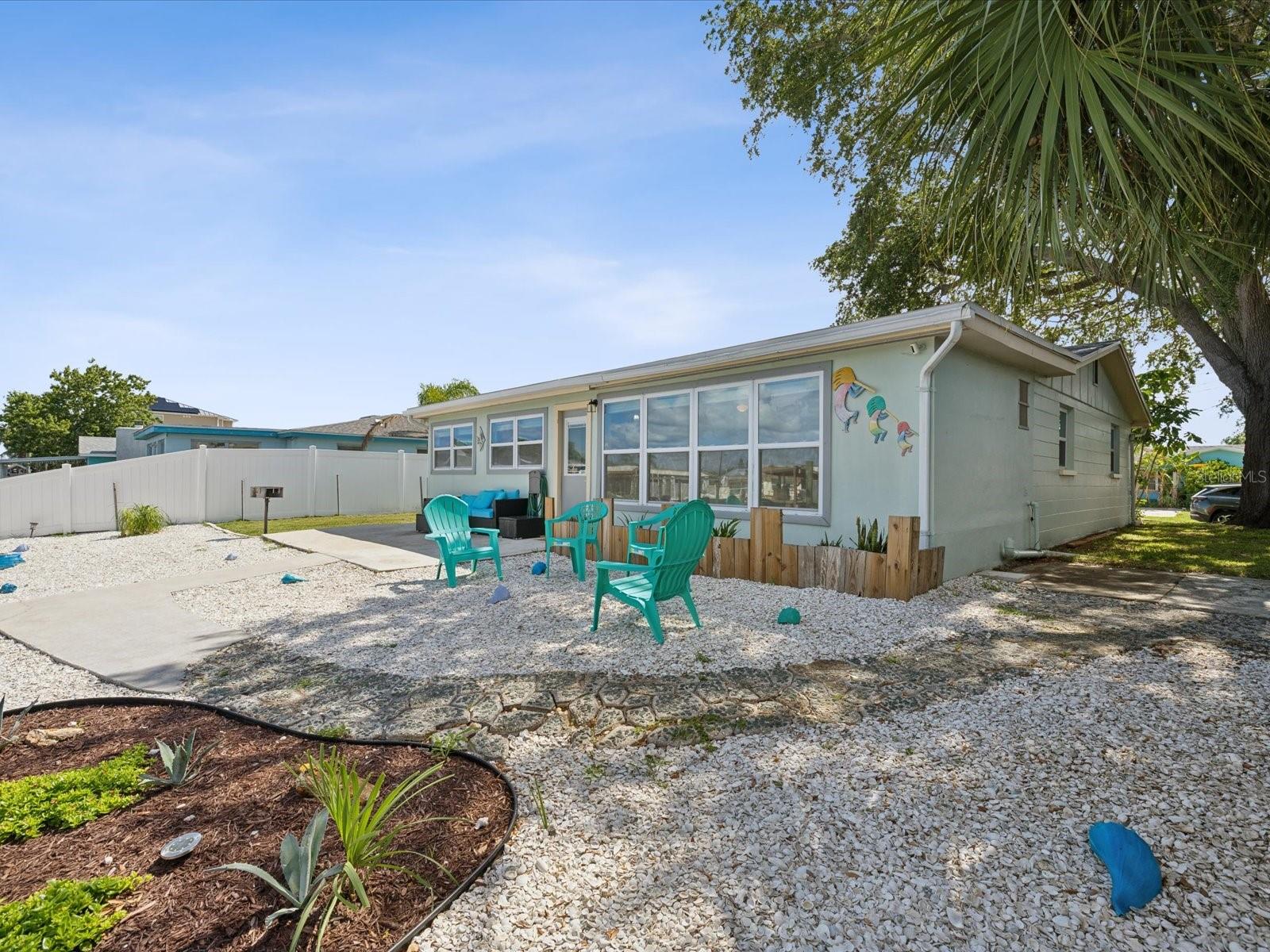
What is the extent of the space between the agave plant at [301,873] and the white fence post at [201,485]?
1463cm

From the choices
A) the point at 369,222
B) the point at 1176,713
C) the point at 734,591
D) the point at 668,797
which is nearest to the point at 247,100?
the point at 369,222

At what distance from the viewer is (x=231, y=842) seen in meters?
1.83

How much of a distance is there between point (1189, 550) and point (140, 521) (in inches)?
701

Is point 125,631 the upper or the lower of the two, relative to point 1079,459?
lower

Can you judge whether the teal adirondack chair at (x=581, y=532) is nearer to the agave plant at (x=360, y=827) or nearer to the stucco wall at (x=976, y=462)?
the stucco wall at (x=976, y=462)

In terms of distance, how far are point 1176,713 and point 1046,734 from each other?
2.72 feet

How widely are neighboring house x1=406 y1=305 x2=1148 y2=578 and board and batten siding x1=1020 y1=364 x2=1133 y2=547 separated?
55 millimetres

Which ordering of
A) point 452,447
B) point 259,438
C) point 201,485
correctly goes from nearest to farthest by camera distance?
point 452,447, point 201,485, point 259,438

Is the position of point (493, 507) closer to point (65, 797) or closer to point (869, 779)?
point (65, 797)

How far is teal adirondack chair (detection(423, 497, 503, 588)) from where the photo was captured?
19.6 ft

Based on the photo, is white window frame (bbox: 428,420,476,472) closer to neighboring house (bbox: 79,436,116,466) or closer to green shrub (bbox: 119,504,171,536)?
green shrub (bbox: 119,504,171,536)

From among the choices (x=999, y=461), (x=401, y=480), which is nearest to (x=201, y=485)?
(x=401, y=480)

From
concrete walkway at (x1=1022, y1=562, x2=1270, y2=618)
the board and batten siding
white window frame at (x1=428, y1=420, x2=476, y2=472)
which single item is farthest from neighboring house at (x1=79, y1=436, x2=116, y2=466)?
concrete walkway at (x1=1022, y1=562, x2=1270, y2=618)

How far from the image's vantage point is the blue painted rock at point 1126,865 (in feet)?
5.18
